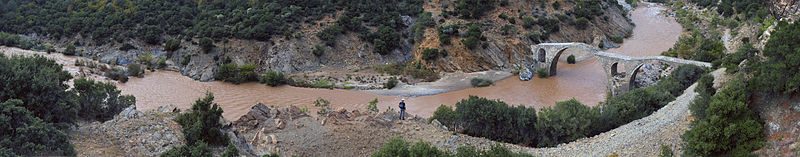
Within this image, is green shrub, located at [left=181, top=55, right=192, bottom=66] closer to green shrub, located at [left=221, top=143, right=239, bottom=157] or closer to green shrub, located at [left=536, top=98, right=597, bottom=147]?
green shrub, located at [left=221, top=143, right=239, bottom=157]

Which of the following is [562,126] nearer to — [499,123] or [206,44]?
[499,123]

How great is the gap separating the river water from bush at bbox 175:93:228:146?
46.9ft

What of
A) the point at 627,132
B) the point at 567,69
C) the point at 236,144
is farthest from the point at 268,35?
the point at 627,132

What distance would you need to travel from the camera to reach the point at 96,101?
25891 millimetres

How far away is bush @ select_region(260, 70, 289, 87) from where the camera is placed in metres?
42.3

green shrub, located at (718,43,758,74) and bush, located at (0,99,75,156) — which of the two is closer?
bush, located at (0,99,75,156)

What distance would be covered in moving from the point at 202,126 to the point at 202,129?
4.0 inches

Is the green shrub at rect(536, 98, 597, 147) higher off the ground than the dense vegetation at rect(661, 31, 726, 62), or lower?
lower

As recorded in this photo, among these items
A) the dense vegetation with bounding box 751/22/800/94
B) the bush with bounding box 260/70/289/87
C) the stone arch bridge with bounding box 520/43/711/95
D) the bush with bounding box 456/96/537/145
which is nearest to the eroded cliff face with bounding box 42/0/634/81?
the stone arch bridge with bounding box 520/43/711/95

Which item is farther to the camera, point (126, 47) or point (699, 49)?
point (126, 47)

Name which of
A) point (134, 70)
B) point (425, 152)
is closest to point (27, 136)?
point (425, 152)

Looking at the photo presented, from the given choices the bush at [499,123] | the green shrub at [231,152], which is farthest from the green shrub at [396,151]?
the bush at [499,123]

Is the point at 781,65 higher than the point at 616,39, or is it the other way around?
the point at 781,65

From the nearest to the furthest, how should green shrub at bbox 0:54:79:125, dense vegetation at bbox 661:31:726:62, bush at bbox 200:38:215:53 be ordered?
green shrub at bbox 0:54:79:125 < dense vegetation at bbox 661:31:726:62 < bush at bbox 200:38:215:53
